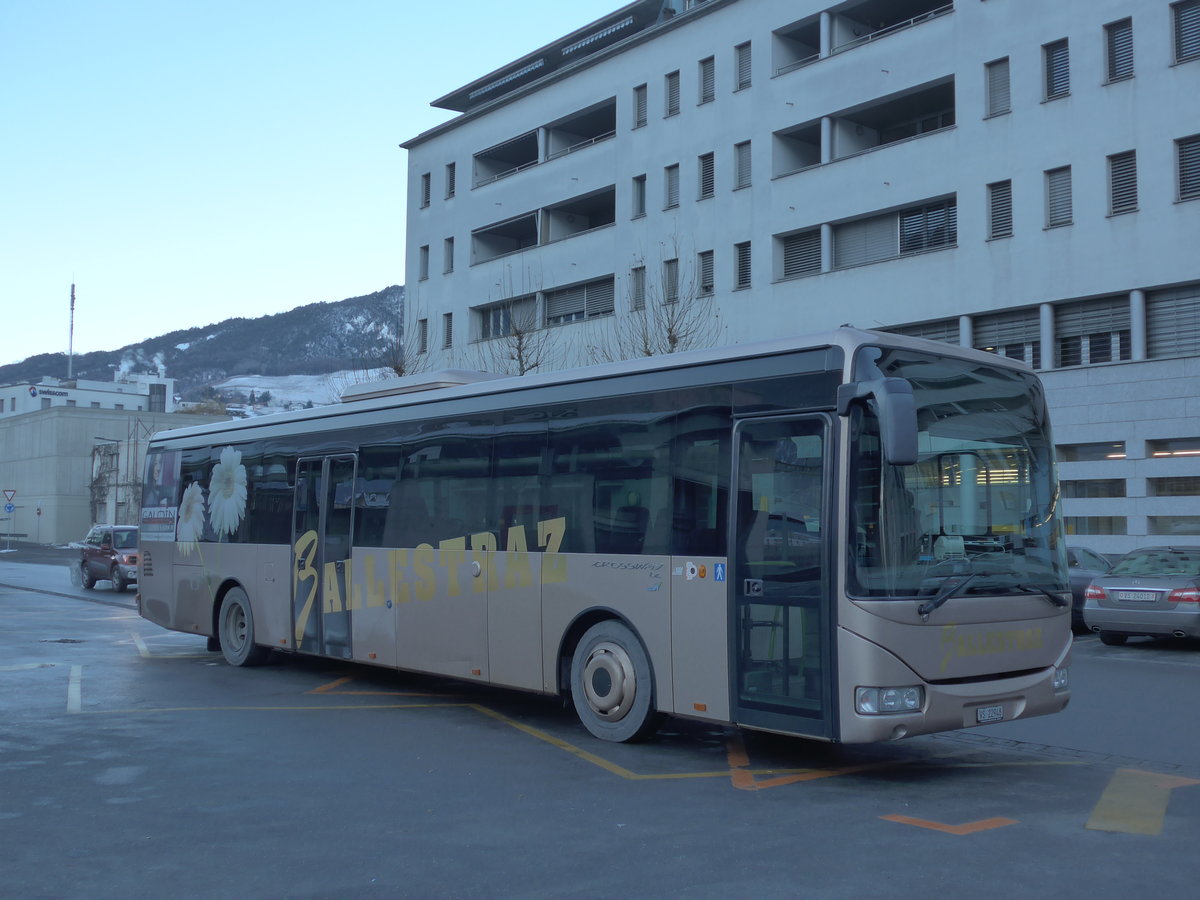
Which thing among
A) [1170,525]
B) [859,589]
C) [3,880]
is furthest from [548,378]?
[1170,525]

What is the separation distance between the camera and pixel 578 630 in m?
9.78

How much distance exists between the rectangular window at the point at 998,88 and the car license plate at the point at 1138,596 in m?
15.2

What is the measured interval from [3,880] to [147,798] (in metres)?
1.71

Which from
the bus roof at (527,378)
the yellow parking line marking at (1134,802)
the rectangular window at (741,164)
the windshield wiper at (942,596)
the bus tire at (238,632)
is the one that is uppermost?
the rectangular window at (741,164)

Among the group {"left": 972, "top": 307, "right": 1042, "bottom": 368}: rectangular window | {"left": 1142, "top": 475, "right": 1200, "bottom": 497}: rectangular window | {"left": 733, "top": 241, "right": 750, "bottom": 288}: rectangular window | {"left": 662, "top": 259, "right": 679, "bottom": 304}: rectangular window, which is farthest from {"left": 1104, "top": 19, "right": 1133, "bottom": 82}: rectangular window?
{"left": 662, "top": 259, "right": 679, "bottom": 304}: rectangular window

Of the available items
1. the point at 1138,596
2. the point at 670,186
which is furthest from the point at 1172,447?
the point at 670,186

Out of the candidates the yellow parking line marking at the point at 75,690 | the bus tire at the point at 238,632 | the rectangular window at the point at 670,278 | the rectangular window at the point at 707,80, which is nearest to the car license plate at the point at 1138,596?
the bus tire at the point at 238,632

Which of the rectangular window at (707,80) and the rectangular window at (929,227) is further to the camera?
the rectangular window at (707,80)

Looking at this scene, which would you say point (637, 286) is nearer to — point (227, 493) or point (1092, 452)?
point (1092, 452)

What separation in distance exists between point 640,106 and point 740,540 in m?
32.4

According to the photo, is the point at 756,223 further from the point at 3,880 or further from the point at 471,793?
the point at 3,880

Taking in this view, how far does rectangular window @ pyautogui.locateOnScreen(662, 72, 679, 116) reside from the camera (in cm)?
3719

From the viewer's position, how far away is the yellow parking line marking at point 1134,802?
22.2 ft

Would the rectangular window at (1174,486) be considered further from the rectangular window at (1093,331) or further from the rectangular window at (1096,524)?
the rectangular window at (1093,331)
